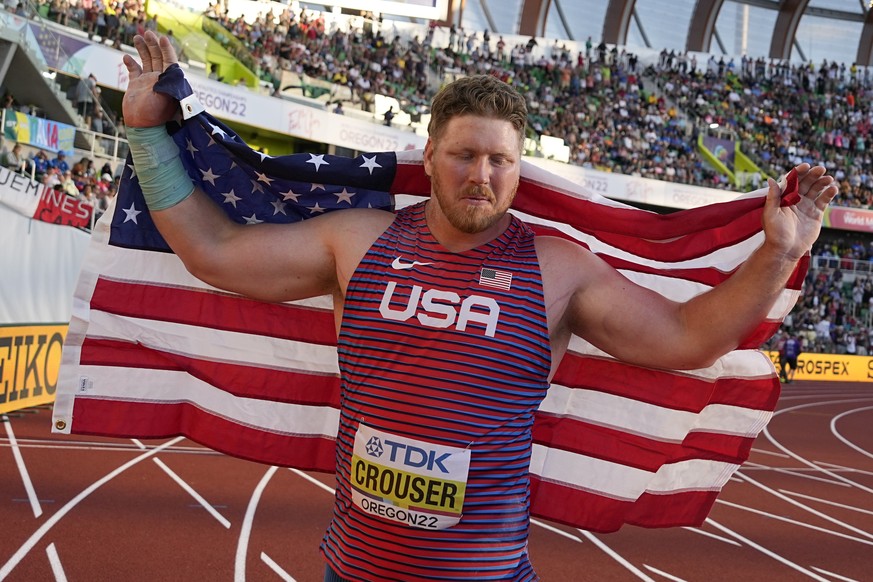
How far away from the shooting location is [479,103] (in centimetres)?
238

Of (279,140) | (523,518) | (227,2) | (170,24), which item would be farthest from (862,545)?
(227,2)

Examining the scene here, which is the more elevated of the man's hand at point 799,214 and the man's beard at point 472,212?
the man's hand at point 799,214

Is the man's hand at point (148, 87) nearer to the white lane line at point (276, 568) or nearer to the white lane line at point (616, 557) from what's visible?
the white lane line at point (276, 568)

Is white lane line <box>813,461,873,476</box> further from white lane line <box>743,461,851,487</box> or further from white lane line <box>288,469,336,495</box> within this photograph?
white lane line <box>288,469,336,495</box>

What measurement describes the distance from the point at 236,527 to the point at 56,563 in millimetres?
1365

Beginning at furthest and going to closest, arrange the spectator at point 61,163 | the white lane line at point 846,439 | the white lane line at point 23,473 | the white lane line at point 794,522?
the spectator at point 61,163, the white lane line at point 846,439, the white lane line at point 794,522, the white lane line at point 23,473

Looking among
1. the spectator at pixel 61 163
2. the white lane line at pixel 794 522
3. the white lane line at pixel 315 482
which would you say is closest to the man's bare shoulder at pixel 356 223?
the white lane line at pixel 315 482

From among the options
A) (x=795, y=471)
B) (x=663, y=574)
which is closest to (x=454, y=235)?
(x=663, y=574)

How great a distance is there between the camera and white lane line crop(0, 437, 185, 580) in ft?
18.3

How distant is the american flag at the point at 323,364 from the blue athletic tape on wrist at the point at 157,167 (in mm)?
343

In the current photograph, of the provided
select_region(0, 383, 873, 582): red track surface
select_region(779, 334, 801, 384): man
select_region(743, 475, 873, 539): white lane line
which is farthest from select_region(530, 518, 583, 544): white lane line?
select_region(779, 334, 801, 384): man

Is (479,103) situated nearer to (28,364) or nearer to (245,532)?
(245,532)

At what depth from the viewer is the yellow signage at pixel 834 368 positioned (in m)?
28.6

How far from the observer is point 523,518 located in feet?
8.22
